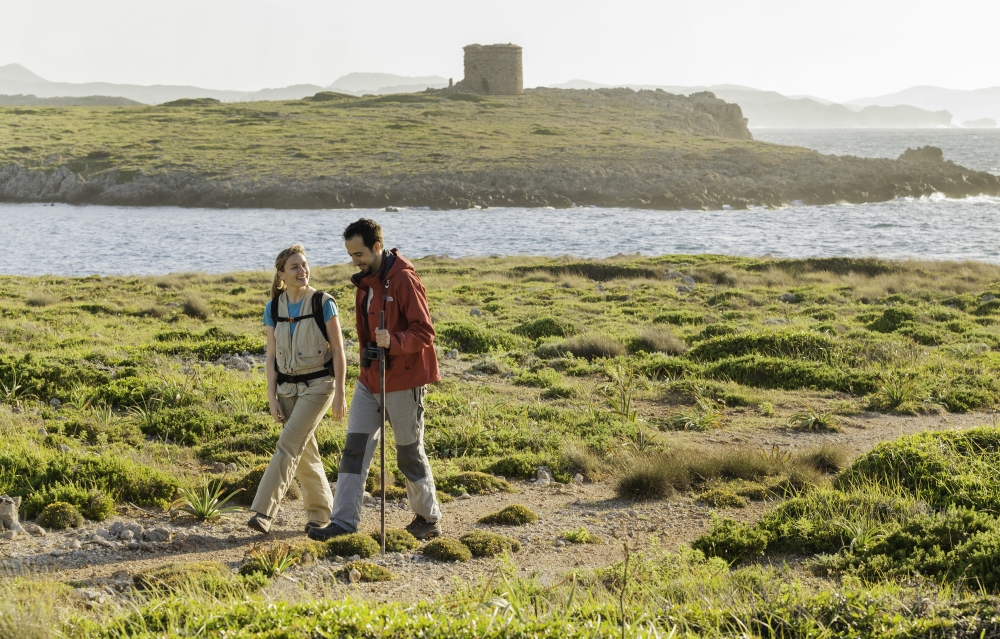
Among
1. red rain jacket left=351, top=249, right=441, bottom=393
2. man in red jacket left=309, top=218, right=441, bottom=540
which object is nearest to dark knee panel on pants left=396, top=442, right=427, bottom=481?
man in red jacket left=309, top=218, right=441, bottom=540

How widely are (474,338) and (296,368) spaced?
373 inches

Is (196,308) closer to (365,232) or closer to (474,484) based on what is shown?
(474,484)

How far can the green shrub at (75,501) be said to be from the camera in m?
7.64

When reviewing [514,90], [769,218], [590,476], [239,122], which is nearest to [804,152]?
[769,218]

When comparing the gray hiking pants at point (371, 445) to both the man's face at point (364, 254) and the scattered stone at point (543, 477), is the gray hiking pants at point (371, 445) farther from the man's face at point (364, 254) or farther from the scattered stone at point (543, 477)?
the scattered stone at point (543, 477)

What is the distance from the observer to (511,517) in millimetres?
7805

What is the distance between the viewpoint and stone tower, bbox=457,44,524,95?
5182 inches

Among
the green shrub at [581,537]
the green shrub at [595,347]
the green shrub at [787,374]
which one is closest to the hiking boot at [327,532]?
the green shrub at [581,537]

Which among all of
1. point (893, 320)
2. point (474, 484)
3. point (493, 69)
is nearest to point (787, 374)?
point (893, 320)

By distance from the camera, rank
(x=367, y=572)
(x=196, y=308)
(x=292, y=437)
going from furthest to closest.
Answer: (x=196, y=308) → (x=292, y=437) → (x=367, y=572)

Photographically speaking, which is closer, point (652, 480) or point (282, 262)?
point (282, 262)

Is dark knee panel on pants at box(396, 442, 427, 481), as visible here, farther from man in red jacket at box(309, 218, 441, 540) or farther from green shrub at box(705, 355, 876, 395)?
green shrub at box(705, 355, 876, 395)

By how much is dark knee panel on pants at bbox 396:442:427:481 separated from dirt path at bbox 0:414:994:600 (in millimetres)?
641

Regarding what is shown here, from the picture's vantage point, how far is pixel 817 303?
867 inches
